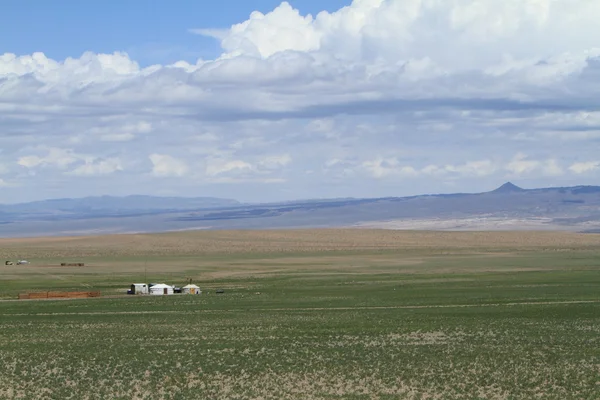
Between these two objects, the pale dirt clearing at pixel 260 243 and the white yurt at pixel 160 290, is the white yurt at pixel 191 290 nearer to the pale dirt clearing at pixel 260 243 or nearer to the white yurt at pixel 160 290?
the white yurt at pixel 160 290

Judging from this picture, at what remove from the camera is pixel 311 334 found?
48.6 m

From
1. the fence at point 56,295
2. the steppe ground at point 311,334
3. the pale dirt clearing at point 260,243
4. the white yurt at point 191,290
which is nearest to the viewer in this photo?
the steppe ground at point 311,334

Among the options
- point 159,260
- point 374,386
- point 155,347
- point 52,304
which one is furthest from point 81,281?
point 374,386

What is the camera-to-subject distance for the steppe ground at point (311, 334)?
3503cm

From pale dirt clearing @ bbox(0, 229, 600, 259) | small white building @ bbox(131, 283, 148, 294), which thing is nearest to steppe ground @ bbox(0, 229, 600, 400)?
small white building @ bbox(131, 283, 148, 294)

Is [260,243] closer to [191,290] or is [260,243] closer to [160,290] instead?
[160,290]

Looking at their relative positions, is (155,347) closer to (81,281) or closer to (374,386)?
(374,386)

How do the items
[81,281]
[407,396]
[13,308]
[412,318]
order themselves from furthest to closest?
[81,281] < [13,308] < [412,318] < [407,396]

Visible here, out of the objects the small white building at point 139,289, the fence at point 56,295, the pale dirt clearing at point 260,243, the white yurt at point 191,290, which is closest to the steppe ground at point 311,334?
the small white building at point 139,289

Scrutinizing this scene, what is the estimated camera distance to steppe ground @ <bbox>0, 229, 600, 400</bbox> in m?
35.0

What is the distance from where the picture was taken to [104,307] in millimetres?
67250

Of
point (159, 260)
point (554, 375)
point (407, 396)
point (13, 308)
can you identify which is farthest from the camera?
point (159, 260)

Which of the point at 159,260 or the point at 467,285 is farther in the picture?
the point at 159,260

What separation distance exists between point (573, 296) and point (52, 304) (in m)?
36.8
